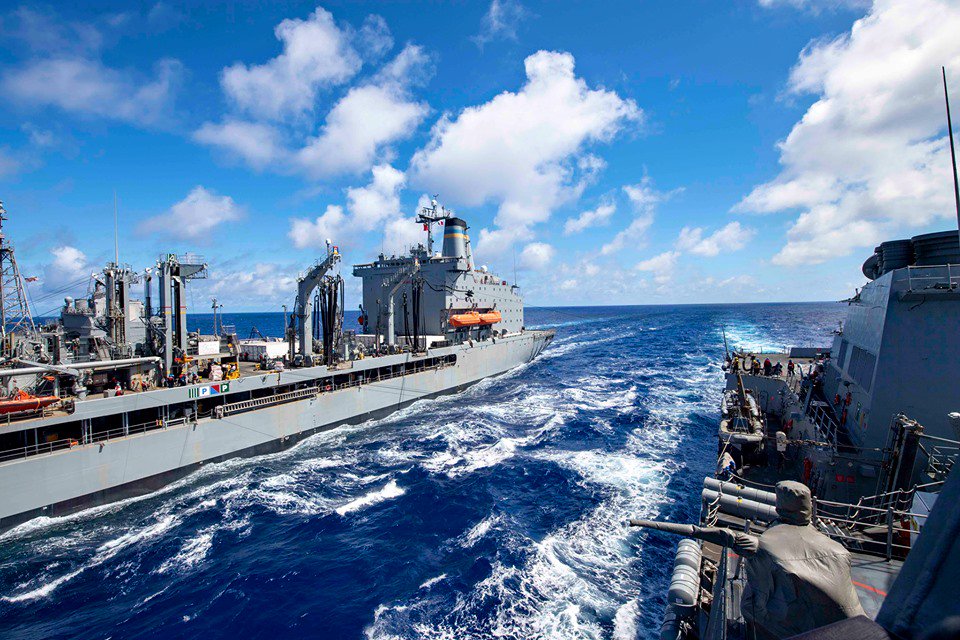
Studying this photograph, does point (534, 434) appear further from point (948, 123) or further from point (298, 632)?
point (948, 123)

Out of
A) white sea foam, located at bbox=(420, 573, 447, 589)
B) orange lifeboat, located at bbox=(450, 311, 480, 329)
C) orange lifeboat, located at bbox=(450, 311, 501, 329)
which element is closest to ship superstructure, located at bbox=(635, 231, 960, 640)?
white sea foam, located at bbox=(420, 573, 447, 589)

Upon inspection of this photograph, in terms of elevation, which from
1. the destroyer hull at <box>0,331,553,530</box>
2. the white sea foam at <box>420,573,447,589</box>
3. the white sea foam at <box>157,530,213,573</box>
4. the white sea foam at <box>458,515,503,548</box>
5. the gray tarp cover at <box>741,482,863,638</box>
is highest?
the gray tarp cover at <box>741,482,863,638</box>

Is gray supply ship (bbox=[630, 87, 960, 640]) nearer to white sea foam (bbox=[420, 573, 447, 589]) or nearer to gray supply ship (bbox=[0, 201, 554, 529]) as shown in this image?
white sea foam (bbox=[420, 573, 447, 589])

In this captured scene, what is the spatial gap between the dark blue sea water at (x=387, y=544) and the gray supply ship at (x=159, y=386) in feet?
4.03

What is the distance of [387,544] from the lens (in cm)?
1353

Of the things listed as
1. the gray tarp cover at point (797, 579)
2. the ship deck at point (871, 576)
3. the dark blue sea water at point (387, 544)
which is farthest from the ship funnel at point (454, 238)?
the gray tarp cover at point (797, 579)

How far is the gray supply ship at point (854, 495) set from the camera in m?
1.74

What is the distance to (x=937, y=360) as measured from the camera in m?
11.2

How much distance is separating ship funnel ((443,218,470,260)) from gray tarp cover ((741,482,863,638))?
1465 inches

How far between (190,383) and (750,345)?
58998 millimetres

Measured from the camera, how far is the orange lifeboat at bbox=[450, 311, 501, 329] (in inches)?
1427

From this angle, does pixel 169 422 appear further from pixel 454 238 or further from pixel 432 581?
pixel 454 238

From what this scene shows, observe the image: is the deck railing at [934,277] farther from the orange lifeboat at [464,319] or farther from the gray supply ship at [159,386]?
the orange lifeboat at [464,319]

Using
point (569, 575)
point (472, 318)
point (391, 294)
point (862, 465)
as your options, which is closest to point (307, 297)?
point (391, 294)
